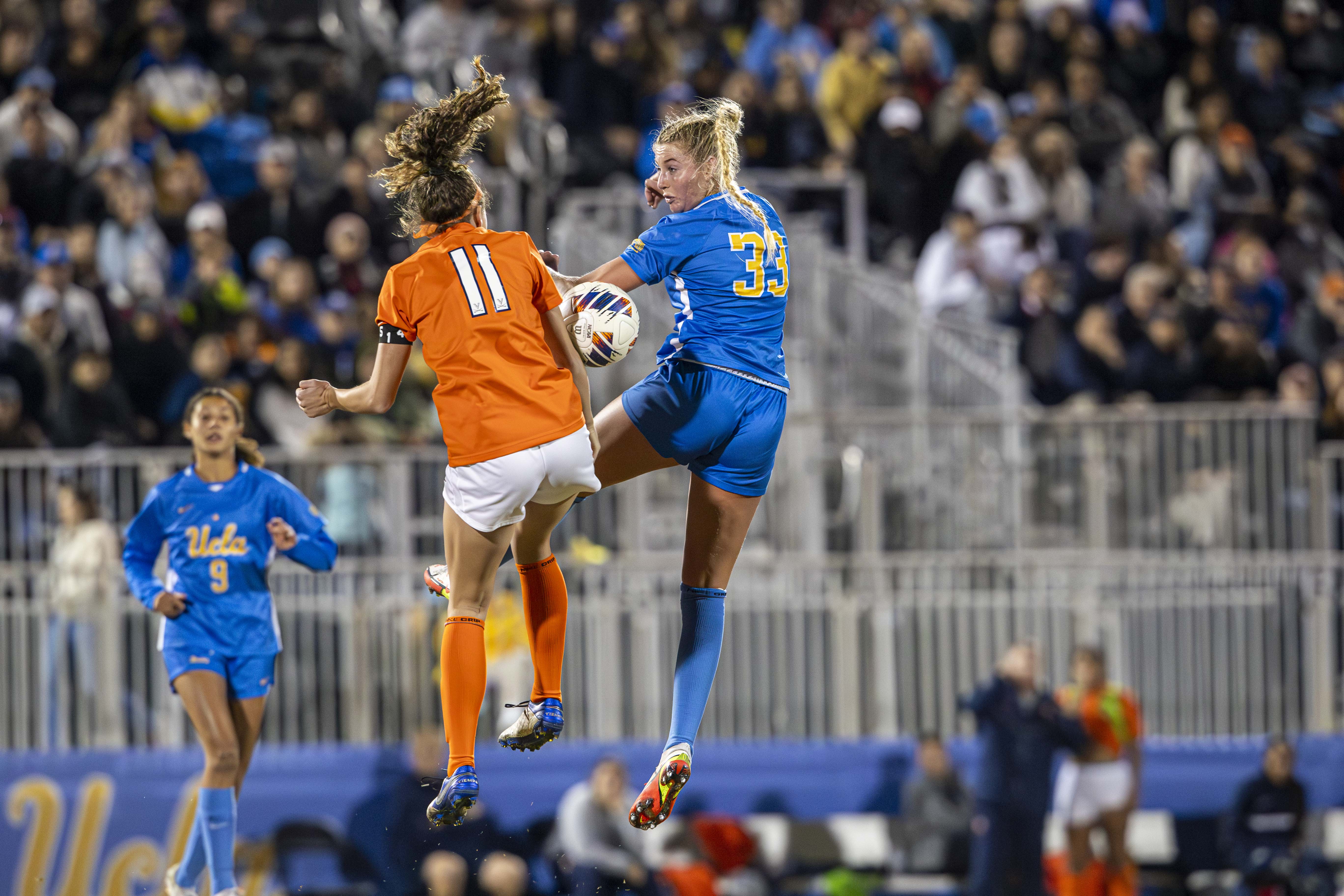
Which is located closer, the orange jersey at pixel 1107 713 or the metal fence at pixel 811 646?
the metal fence at pixel 811 646

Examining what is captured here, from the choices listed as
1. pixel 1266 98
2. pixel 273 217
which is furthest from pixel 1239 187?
pixel 273 217

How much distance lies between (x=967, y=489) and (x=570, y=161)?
472 cm

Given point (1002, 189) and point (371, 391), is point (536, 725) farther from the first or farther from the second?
point (1002, 189)

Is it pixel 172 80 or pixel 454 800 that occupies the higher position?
pixel 172 80

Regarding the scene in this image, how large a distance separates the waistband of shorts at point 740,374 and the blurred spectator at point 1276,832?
267 inches

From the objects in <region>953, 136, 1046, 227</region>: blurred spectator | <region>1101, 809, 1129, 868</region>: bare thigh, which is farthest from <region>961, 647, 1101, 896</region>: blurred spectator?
<region>953, 136, 1046, 227</region>: blurred spectator

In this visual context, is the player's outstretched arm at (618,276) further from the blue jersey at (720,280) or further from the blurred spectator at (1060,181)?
the blurred spectator at (1060,181)

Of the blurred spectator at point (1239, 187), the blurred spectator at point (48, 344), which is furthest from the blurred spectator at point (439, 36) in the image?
the blurred spectator at point (1239, 187)

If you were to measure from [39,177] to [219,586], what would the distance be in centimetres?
690

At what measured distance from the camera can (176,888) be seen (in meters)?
8.16

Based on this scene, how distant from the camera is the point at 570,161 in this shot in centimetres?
1477

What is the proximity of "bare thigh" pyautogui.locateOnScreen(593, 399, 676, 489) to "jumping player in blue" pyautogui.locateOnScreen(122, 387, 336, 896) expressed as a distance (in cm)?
187

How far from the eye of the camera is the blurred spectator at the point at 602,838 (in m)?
11.8

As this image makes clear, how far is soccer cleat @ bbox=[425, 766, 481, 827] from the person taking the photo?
20.4ft
